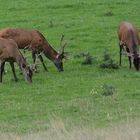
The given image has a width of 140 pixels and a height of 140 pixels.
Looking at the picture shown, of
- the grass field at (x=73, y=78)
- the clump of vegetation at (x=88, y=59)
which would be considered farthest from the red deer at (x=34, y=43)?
the clump of vegetation at (x=88, y=59)

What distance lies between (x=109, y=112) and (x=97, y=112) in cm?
30

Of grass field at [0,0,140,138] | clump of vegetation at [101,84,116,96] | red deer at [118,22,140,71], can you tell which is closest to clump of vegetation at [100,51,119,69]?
grass field at [0,0,140,138]

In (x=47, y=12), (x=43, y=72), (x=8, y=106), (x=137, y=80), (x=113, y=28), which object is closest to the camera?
(x=8, y=106)

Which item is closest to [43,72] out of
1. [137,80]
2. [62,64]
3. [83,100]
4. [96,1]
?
[62,64]

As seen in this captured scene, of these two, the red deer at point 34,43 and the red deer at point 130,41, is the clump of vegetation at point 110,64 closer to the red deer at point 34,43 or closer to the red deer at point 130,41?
the red deer at point 130,41

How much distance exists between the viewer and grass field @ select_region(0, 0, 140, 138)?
47.2 feet

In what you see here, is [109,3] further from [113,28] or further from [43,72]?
[43,72]

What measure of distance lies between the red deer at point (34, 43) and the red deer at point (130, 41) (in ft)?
7.24

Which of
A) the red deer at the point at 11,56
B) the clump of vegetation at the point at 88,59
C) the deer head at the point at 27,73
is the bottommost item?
the clump of vegetation at the point at 88,59

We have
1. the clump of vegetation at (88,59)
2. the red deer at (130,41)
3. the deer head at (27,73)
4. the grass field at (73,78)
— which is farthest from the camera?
the clump of vegetation at (88,59)

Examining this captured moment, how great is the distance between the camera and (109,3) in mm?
33562

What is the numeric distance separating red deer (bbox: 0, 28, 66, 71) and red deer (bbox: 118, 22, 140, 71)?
7.24ft

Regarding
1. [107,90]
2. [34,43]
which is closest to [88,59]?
[34,43]

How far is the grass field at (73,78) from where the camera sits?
567 inches
